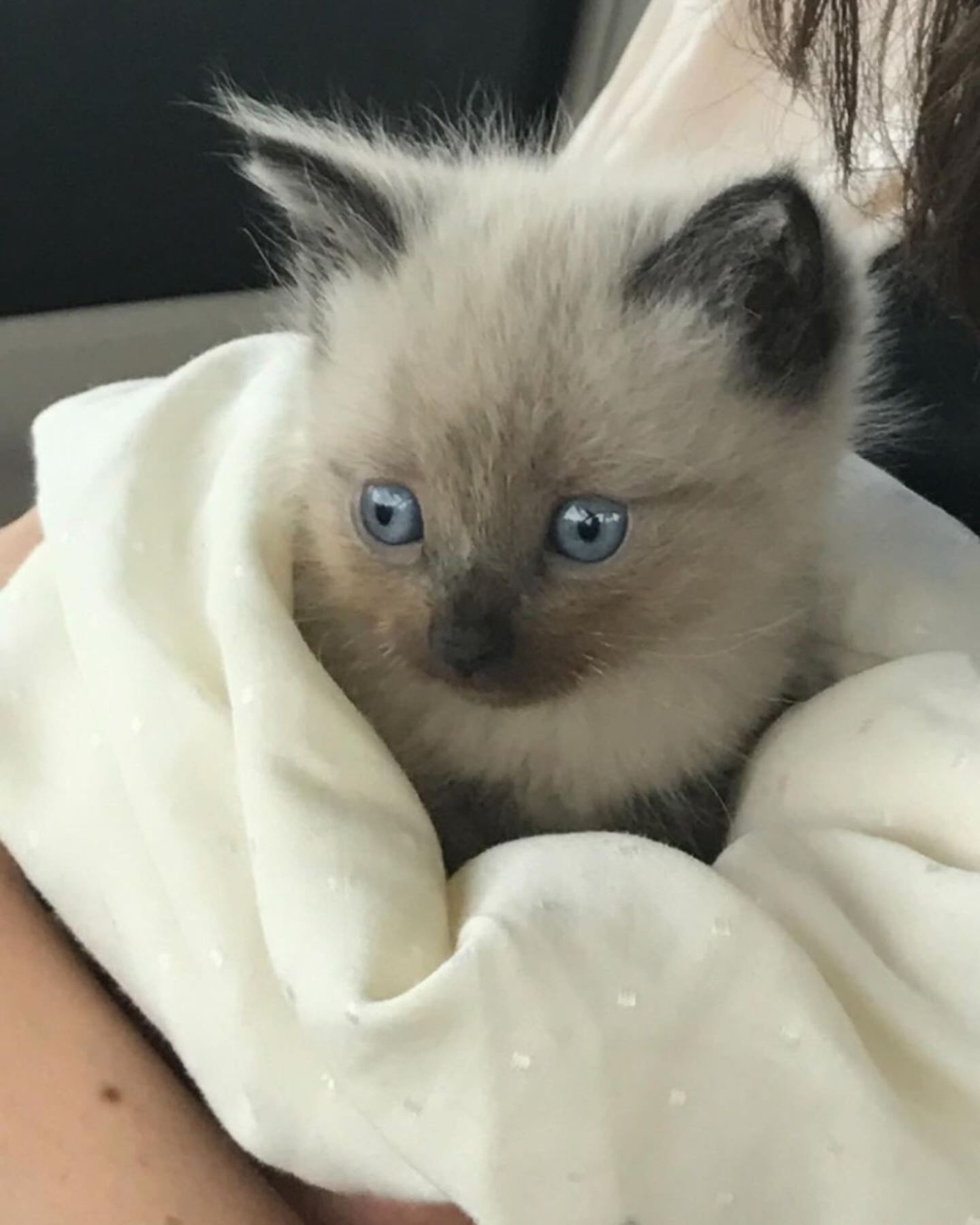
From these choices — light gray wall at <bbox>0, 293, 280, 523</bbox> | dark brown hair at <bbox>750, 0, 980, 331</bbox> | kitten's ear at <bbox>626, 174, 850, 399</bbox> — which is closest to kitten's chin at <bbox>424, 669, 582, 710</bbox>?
kitten's ear at <bbox>626, 174, 850, 399</bbox>

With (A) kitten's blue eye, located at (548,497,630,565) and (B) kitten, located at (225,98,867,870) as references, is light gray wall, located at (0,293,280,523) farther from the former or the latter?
(A) kitten's blue eye, located at (548,497,630,565)

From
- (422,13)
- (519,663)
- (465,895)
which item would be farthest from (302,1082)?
(422,13)

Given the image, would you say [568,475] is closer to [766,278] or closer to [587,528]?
[587,528]

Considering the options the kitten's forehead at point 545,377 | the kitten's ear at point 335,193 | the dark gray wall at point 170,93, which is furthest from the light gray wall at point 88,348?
the kitten's forehead at point 545,377

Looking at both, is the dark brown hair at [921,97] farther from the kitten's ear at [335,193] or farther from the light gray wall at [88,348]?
the light gray wall at [88,348]

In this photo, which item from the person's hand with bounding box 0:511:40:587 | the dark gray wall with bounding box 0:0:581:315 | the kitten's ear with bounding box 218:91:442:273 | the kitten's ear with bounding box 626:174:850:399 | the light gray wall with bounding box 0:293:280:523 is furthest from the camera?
the light gray wall with bounding box 0:293:280:523

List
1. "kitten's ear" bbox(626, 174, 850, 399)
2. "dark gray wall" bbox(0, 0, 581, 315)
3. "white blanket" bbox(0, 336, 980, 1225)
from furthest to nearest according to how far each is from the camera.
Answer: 1. "dark gray wall" bbox(0, 0, 581, 315)
2. "kitten's ear" bbox(626, 174, 850, 399)
3. "white blanket" bbox(0, 336, 980, 1225)

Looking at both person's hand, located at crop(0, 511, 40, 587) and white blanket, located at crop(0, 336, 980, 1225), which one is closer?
white blanket, located at crop(0, 336, 980, 1225)
